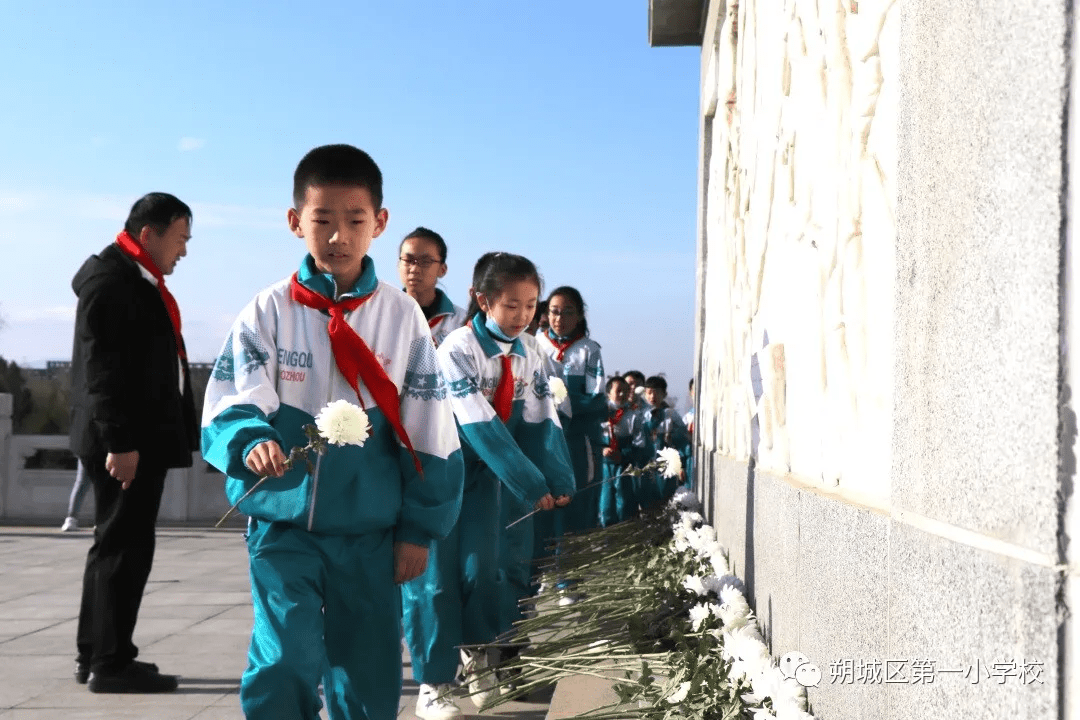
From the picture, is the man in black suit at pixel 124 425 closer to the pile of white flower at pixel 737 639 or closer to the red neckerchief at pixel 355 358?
the red neckerchief at pixel 355 358

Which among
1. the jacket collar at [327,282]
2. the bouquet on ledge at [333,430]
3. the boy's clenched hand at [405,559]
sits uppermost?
the jacket collar at [327,282]

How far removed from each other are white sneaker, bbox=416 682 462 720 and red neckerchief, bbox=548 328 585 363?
15.0ft

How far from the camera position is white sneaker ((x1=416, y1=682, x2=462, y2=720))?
4734 millimetres

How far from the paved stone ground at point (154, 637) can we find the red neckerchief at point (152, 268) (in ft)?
4.93

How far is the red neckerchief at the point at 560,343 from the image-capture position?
9.35m

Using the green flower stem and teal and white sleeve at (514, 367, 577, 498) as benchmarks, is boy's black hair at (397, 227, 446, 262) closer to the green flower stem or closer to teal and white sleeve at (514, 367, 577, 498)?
teal and white sleeve at (514, 367, 577, 498)

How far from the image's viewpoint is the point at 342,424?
10.5ft

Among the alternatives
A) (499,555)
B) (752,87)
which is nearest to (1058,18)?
(752,87)

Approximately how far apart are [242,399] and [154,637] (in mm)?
3827

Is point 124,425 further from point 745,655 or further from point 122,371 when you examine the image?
point 745,655

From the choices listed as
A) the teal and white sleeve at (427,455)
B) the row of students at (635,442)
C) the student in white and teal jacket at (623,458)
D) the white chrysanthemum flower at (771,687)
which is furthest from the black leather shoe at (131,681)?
the student in white and teal jacket at (623,458)

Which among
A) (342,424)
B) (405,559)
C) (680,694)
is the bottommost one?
(680,694)

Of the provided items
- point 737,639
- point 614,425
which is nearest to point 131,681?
point 737,639

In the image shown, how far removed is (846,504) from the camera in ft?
7.84
